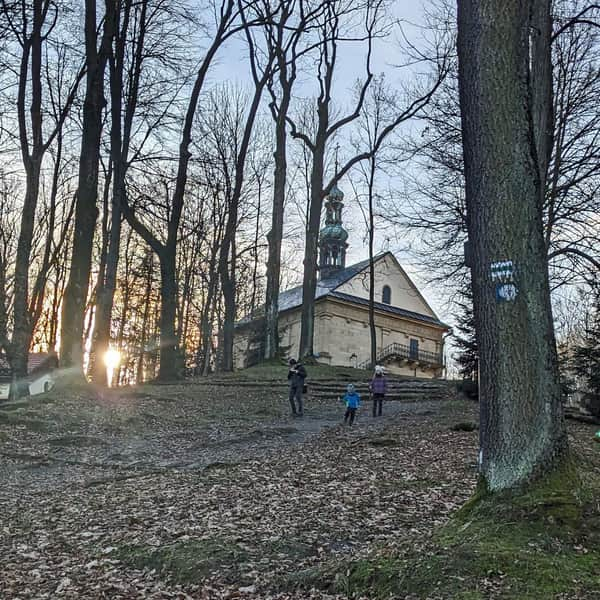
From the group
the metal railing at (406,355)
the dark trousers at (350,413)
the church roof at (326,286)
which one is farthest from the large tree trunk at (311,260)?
the metal railing at (406,355)

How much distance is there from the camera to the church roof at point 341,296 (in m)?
42.7

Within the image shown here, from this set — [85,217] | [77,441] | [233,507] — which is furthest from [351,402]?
[233,507]

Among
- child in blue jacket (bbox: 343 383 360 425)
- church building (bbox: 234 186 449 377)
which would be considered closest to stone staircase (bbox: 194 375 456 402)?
child in blue jacket (bbox: 343 383 360 425)

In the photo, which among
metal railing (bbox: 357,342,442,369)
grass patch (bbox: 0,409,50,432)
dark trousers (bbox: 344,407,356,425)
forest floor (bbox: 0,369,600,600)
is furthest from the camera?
metal railing (bbox: 357,342,442,369)

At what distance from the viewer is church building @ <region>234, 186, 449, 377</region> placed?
1656 inches

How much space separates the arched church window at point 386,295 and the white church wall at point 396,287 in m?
0.21

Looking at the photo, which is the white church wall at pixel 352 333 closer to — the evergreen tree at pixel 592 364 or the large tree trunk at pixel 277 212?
the large tree trunk at pixel 277 212

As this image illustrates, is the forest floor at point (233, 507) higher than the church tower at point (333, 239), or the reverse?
the church tower at point (333, 239)

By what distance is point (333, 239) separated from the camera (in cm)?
4422

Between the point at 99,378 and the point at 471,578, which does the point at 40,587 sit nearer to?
the point at 471,578

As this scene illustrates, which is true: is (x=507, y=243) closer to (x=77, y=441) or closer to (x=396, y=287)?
(x=77, y=441)

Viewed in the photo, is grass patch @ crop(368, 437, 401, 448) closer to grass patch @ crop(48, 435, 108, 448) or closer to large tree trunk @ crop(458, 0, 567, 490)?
grass patch @ crop(48, 435, 108, 448)

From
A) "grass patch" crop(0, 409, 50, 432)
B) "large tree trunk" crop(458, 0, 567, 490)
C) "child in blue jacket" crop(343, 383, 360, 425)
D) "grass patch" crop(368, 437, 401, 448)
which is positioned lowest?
"grass patch" crop(368, 437, 401, 448)

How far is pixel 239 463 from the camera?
30.4 ft
